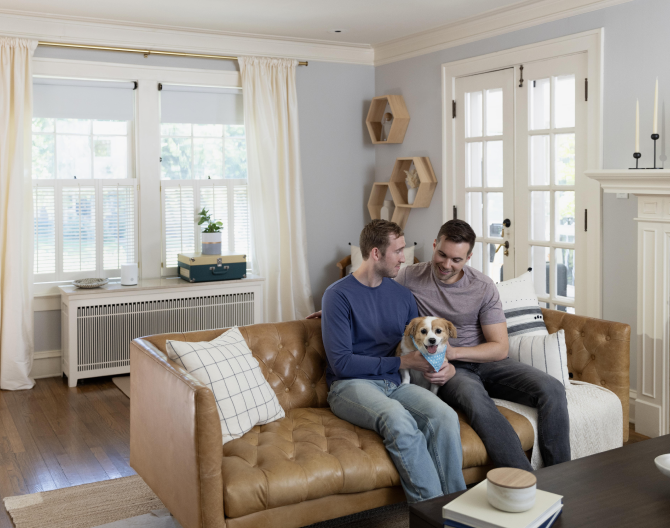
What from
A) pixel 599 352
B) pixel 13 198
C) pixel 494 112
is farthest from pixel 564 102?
pixel 13 198

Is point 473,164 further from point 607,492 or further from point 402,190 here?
point 607,492

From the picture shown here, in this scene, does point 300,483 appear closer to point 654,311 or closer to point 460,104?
point 654,311

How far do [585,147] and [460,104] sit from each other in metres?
1.18

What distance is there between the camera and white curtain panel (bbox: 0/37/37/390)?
14.1ft

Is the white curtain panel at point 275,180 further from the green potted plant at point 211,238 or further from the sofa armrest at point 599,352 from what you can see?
the sofa armrest at point 599,352

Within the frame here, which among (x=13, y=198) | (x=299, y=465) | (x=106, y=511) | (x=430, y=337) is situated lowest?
(x=106, y=511)

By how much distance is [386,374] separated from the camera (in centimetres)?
267

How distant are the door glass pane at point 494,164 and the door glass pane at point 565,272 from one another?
0.72 meters

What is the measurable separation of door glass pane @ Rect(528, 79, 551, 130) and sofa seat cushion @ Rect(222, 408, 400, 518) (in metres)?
2.64

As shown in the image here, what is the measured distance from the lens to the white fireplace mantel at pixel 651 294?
10.8ft

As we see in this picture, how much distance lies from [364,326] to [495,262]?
7.50 ft

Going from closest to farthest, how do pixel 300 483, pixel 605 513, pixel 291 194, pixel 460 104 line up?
1. pixel 605 513
2. pixel 300 483
3. pixel 460 104
4. pixel 291 194

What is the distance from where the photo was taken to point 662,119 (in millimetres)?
3543

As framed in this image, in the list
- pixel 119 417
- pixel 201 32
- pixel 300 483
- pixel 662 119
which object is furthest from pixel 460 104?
pixel 300 483
